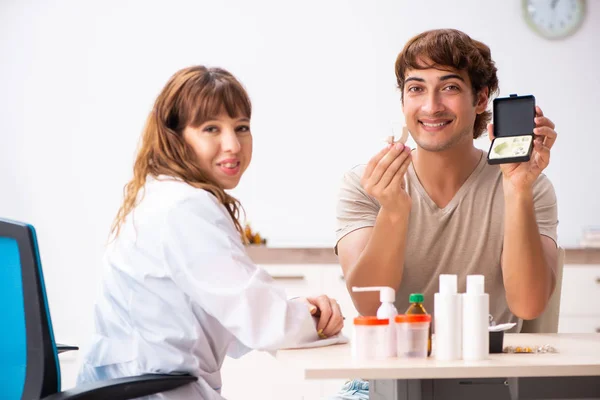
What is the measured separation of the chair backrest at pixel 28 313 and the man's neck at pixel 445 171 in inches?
47.8

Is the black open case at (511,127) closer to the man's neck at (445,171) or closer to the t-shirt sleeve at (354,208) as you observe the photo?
the man's neck at (445,171)

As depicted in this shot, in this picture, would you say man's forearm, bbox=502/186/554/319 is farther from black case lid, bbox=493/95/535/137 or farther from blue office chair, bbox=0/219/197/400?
blue office chair, bbox=0/219/197/400

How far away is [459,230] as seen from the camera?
2246 millimetres

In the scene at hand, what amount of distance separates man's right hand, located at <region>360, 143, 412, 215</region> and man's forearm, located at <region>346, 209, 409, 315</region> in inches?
1.2

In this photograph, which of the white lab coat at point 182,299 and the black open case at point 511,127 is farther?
the black open case at point 511,127

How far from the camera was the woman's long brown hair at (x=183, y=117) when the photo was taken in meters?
1.77

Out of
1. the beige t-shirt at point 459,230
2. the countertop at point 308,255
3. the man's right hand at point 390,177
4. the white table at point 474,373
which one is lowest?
the countertop at point 308,255

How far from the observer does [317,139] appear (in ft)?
15.5

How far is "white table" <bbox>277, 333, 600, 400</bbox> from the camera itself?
133 cm

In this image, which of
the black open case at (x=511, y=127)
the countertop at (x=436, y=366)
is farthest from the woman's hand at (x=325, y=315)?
the black open case at (x=511, y=127)

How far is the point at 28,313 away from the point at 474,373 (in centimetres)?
78

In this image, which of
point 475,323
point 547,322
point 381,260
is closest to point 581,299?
point 547,322

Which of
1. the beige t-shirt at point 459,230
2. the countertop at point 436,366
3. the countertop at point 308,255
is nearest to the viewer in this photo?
the countertop at point 436,366

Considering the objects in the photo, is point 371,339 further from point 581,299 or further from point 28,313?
point 581,299
